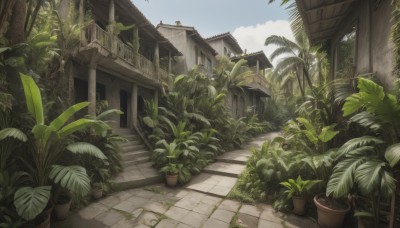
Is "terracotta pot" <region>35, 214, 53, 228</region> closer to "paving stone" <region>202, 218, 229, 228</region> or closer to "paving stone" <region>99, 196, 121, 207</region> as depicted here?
"paving stone" <region>99, 196, 121, 207</region>

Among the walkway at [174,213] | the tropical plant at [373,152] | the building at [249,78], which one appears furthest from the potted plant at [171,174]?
the building at [249,78]

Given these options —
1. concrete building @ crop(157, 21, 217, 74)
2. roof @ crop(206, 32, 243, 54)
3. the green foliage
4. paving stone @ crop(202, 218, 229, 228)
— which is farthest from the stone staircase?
roof @ crop(206, 32, 243, 54)

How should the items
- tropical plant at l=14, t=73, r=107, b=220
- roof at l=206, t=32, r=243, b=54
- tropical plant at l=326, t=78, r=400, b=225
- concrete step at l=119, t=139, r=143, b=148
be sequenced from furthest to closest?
roof at l=206, t=32, r=243, b=54, concrete step at l=119, t=139, r=143, b=148, tropical plant at l=14, t=73, r=107, b=220, tropical plant at l=326, t=78, r=400, b=225

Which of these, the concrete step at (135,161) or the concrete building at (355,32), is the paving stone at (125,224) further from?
the concrete building at (355,32)

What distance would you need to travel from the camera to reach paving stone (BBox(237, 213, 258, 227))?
4.13 metres

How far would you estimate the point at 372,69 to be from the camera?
4746 mm

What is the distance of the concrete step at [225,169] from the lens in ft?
22.7

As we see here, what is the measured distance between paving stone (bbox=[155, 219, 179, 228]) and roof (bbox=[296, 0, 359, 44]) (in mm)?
5612

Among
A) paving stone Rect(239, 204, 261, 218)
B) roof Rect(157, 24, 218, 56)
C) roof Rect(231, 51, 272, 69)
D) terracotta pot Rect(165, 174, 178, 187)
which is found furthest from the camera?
roof Rect(231, 51, 272, 69)

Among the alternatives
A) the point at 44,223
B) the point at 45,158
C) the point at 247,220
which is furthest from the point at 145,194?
the point at 247,220

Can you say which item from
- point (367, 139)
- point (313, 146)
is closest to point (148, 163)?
point (313, 146)

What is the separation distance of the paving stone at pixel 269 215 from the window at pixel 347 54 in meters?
4.14

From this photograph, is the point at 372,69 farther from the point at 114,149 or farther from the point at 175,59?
the point at 175,59

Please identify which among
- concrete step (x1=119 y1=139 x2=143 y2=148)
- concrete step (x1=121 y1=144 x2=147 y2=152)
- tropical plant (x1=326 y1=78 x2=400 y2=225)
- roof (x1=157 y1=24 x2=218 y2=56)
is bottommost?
concrete step (x1=121 y1=144 x2=147 y2=152)
